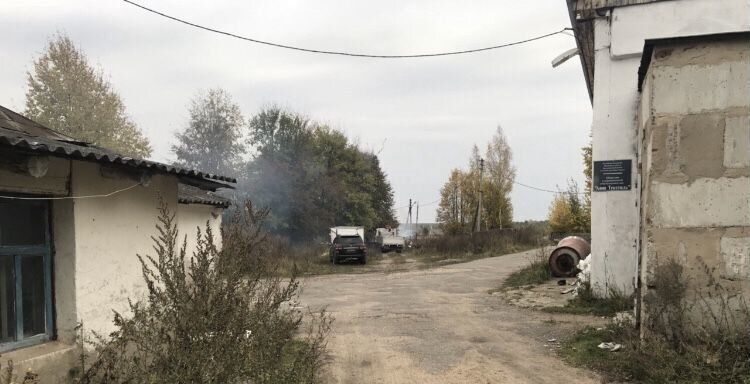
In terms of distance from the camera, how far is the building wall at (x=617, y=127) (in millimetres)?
9672

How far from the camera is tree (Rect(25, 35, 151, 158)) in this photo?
82.4 feet

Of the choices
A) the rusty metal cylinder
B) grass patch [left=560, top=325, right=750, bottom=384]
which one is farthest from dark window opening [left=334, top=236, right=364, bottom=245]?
grass patch [left=560, top=325, right=750, bottom=384]

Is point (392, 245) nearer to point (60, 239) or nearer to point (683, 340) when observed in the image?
point (683, 340)

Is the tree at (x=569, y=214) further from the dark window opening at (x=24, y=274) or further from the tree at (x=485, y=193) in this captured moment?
the dark window opening at (x=24, y=274)

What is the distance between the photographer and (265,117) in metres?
35.1

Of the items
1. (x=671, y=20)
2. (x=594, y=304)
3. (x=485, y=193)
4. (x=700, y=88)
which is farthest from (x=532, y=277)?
(x=485, y=193)

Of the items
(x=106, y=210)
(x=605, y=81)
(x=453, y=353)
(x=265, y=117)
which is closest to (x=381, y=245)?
(x=265, y=117)

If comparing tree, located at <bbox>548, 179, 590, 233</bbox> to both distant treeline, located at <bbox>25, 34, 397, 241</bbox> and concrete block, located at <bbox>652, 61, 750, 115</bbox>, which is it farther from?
concrete block, located at <bbox>652, 61, 750, 115</bbox>

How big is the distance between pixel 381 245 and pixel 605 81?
1104 inches

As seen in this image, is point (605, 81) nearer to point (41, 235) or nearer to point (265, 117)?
point (41, 235)

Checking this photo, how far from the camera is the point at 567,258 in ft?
47.1

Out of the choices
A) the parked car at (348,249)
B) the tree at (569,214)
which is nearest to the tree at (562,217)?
the tree at (569,214)

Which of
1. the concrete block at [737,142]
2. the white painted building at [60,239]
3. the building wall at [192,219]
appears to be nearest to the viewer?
the white painted building at [60,239]

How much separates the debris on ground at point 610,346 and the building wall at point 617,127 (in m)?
3.68
